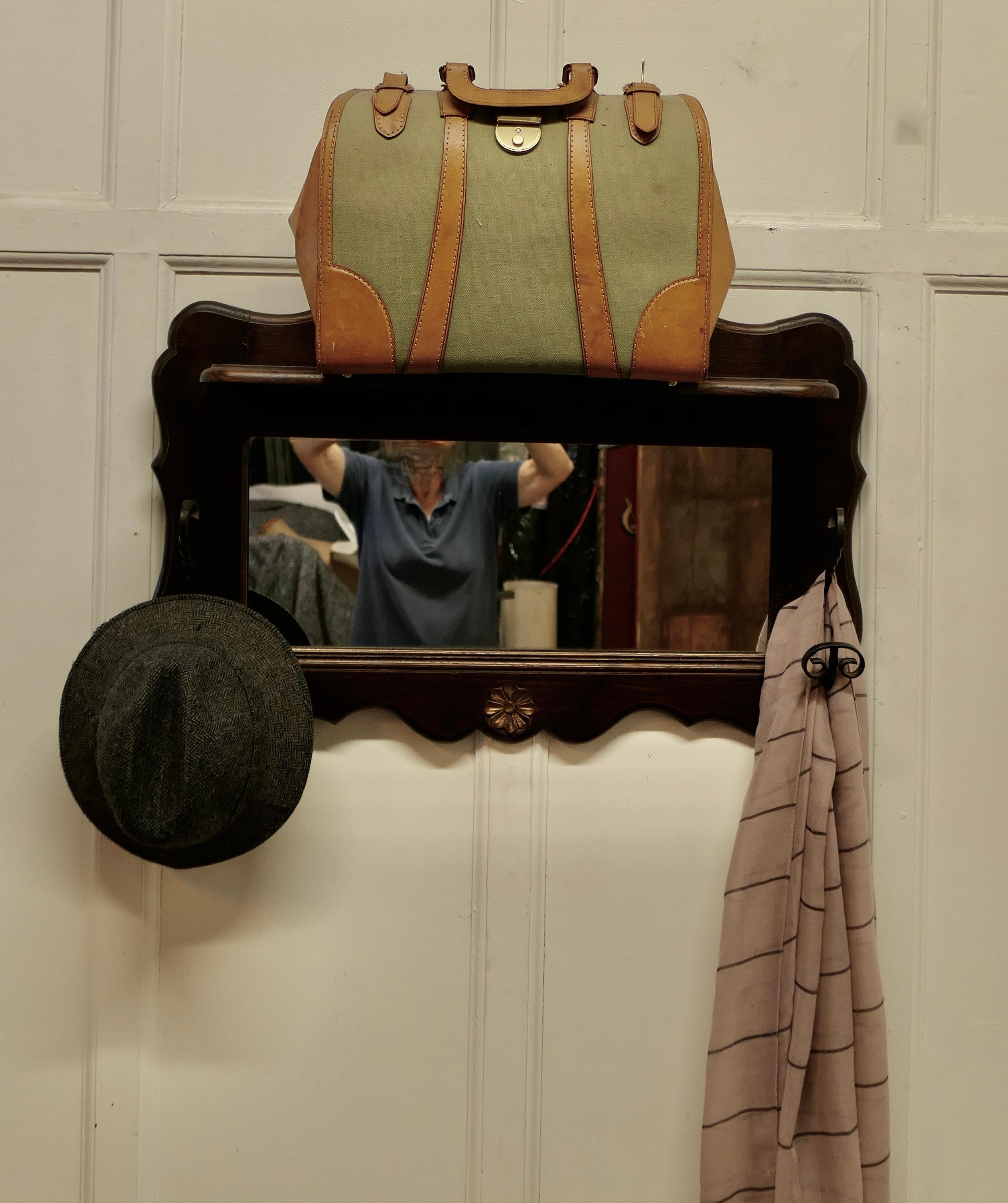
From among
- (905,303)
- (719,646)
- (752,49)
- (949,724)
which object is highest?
(752,49)

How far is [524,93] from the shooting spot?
96 cm

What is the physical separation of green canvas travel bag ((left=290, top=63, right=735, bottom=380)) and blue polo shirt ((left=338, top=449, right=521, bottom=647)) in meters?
0.16

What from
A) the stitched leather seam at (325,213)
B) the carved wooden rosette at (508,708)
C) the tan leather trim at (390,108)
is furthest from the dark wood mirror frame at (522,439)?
the tan leather trim at (390,108)

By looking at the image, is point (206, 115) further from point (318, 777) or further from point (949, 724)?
point (949, 724)

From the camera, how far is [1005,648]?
44.4 inches

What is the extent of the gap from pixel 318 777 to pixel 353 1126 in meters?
0.46

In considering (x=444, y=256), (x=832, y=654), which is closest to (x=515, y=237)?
(x=444, y=256)

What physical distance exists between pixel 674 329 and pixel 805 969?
0.77 metres

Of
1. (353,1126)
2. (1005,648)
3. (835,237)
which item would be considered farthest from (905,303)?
(353,1126)

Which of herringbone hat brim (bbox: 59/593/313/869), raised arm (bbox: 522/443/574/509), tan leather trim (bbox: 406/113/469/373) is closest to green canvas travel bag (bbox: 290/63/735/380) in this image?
tan leather trim (bbox: 406/113/469/373)

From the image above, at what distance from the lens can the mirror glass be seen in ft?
3.50

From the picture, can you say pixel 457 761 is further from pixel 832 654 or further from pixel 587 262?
pixel 587 262

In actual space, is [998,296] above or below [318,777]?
above

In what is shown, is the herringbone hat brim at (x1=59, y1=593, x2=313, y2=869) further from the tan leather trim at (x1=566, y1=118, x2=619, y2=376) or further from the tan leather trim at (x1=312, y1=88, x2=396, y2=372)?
the tan leather trim at (x1=566, y1=118, x2=619, y2=376)
